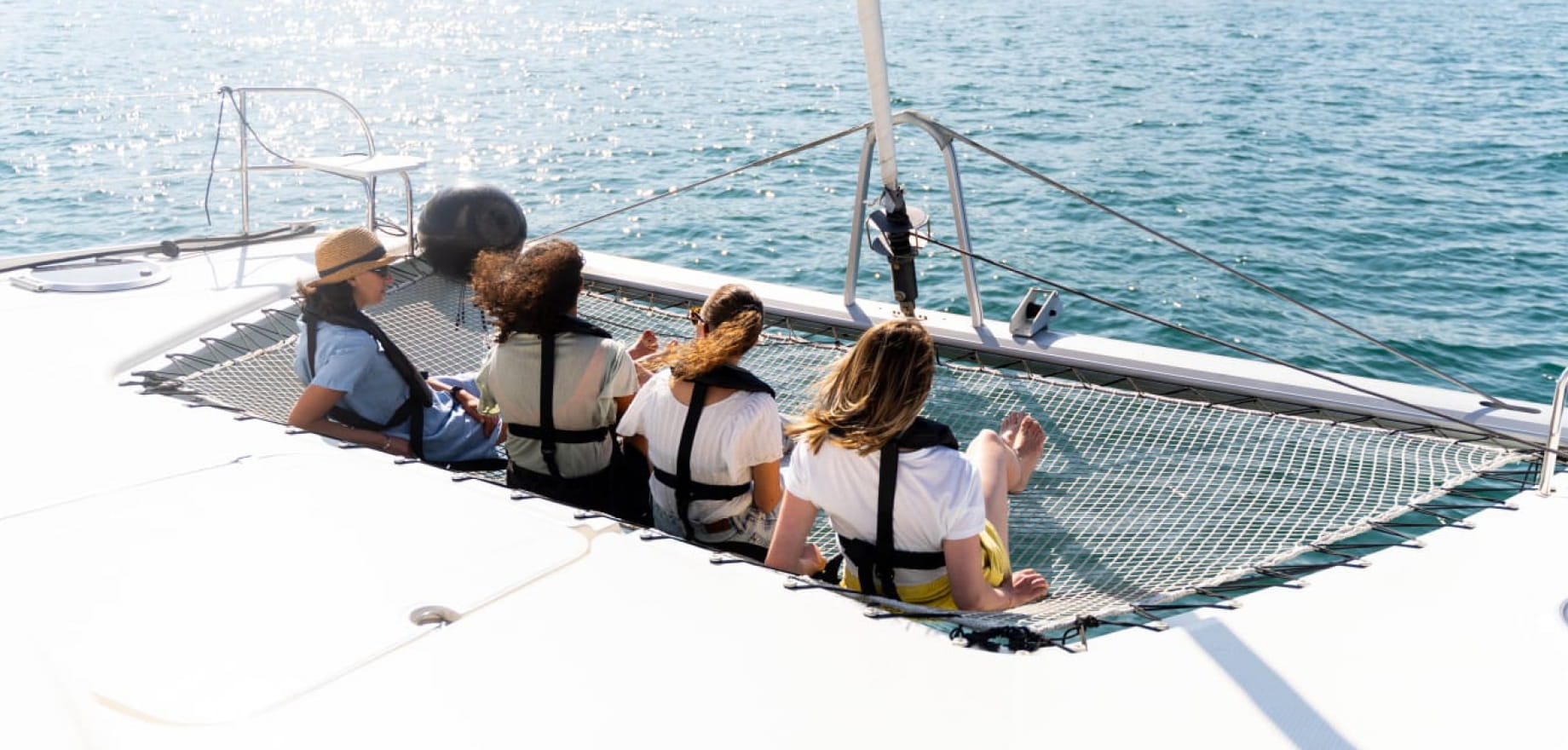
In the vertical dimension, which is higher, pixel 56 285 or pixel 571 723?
pixel 571 723

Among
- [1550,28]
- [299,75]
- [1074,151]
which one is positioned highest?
[1550,28]

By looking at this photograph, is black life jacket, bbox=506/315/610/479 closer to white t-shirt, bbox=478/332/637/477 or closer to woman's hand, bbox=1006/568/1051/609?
white t-shirt, bbox=478/332/637/477

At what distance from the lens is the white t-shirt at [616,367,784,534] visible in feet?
10.6

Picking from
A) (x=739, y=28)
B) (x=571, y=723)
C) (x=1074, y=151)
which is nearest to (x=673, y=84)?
(x=739, y=28)

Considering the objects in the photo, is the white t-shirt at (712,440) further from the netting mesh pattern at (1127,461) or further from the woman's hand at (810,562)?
the netting mesh pattern at (1127,461)

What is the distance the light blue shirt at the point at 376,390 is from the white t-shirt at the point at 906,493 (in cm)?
152

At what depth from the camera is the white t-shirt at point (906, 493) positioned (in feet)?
9.13

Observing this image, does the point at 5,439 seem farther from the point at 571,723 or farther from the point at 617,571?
the point at 571,723

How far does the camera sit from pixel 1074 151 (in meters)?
14.9

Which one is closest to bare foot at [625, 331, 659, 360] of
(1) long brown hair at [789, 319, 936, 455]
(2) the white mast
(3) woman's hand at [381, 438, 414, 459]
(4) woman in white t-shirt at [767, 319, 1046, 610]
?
(3) woman's hand at [381, 438, 414, 459]

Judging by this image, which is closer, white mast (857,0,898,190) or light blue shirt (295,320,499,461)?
light blue shirt (295,320,499,461)

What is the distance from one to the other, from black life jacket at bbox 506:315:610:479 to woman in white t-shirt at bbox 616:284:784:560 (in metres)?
0.14

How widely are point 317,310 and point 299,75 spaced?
18.9 metres

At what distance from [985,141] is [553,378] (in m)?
12.3
